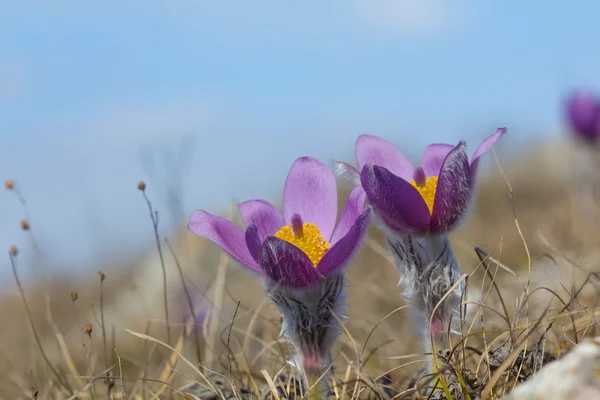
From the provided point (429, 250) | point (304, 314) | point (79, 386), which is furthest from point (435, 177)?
point (79, 386)

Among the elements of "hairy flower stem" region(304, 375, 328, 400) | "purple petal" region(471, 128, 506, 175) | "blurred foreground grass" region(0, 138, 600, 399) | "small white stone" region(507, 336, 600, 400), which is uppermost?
"purple petal" region(471, 128, 506, 175)

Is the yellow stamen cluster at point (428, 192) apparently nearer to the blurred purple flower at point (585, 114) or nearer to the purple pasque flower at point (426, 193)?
the purple pasque flower at point (426, 193)

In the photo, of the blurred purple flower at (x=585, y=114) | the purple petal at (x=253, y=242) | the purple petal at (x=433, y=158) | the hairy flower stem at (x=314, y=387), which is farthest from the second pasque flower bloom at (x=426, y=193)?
the blurred purple flower at (x=585, y=114)

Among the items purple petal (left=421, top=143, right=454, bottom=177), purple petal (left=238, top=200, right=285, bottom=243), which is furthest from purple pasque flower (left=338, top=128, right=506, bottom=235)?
purple petal (left=238, top=200, right=285, bottom=243)

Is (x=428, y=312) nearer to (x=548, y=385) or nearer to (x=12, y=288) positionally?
(x=548, y=385)

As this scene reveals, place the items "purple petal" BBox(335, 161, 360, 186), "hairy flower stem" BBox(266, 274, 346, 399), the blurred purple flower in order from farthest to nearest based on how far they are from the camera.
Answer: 1. the blurred purple flower
2. "purple petal" BBox(335, 161, 360, 186)
3. "hairy flower stem" BBox(266, 274, 346, 399)

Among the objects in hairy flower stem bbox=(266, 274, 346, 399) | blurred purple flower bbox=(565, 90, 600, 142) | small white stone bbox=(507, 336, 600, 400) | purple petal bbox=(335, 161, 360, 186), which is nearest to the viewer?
small white stone bbox=(507, 336, 600, 400)

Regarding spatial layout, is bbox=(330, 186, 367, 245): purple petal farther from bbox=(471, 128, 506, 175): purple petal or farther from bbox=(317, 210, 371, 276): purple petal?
bbox=(471, 128, 506, 175): purple petal
